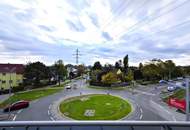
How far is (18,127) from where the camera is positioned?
3615 mm

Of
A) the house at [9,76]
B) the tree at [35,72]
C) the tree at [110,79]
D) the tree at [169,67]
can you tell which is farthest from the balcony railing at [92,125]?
the house at [9,76]

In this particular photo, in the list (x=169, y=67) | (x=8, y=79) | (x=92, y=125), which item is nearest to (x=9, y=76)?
(x=8, y=79)

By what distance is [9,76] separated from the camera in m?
81.9

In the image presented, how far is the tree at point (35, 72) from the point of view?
3091 inches

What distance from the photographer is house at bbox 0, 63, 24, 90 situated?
8103cm

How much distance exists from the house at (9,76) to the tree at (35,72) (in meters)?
5.48

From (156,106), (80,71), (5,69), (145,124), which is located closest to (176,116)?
(156,106)

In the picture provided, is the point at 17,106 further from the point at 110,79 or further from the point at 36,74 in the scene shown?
the point at 110,79

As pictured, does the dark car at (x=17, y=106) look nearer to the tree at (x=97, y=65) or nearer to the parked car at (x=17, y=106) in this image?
the parked car at (x=17, y=106)

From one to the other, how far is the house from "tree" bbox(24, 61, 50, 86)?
5.48 m

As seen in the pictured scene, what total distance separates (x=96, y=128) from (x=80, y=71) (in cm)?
14975

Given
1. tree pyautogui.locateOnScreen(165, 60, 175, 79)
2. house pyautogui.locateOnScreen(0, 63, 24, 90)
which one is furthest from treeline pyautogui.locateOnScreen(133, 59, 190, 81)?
house pyautogui.locateOnScreen(0, 63, 24, 90)

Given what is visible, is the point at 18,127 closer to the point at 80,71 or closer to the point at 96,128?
the point at 96,128

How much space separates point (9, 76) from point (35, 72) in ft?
35.5
